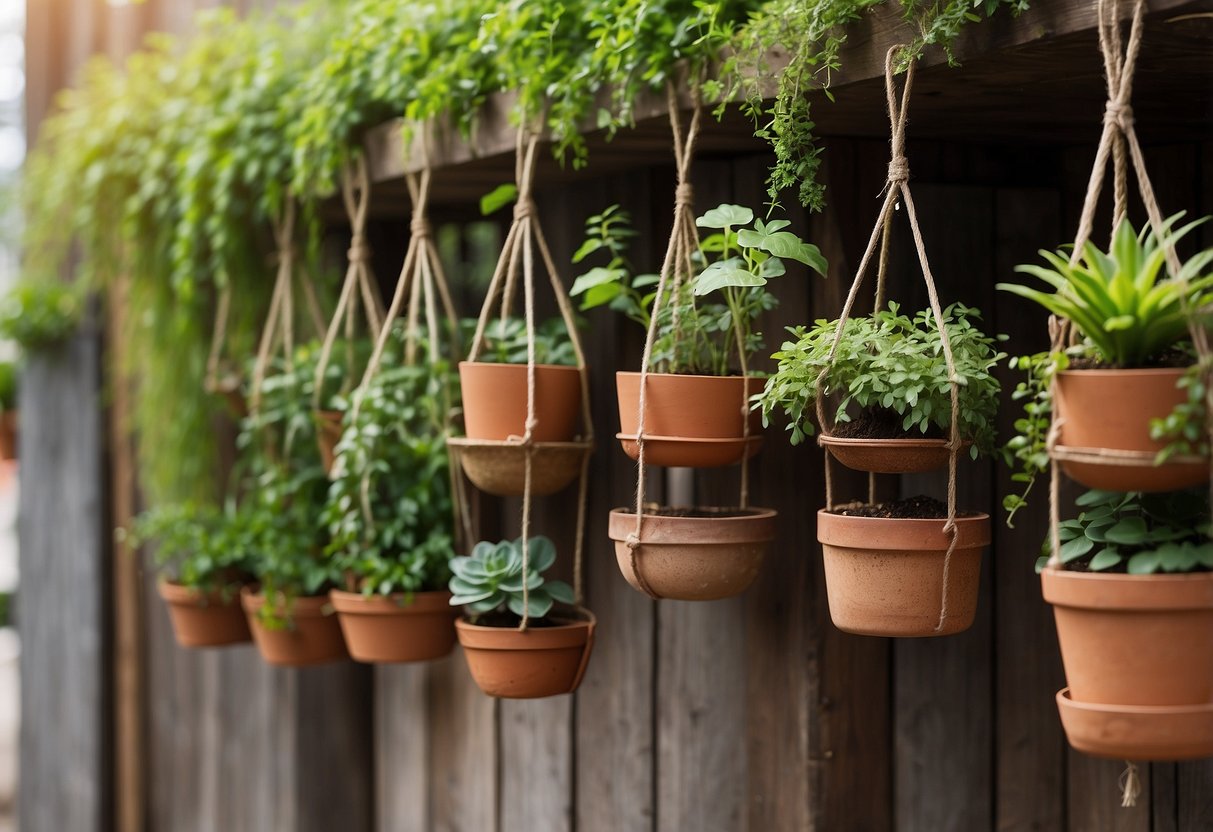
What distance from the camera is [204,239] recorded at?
2.55m

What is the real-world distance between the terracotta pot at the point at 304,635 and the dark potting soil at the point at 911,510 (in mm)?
1121

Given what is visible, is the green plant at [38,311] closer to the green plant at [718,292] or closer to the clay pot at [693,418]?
Result: the green plant at [718,292]

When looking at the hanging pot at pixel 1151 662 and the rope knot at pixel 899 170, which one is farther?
the rope knot at pixel 899 170

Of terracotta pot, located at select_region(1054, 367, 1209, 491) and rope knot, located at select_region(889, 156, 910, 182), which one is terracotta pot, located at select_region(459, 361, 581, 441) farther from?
terracotta pot, located at select_region(1054, 367, 1209, 491)

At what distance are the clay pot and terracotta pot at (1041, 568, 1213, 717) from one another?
53cm

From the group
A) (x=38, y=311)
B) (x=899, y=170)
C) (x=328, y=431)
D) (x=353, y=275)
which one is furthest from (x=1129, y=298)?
(x=38, y=311)

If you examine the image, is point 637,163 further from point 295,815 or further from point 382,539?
point 295,815

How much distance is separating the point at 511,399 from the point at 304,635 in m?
0.76

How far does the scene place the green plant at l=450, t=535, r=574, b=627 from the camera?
5.68 ft

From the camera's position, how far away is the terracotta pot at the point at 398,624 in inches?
78.2

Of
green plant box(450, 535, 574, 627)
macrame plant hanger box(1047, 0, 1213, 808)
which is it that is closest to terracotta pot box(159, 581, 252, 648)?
green plant box(450, 535, 574, 627)

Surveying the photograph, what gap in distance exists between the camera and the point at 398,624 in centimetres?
199

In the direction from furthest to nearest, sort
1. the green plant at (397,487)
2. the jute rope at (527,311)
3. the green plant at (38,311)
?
the green plant at (38,311), the green plant at (397,487), the jute rope at (527,311)

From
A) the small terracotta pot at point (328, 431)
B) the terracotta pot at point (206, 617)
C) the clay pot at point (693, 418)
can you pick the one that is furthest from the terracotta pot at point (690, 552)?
the terracotta pot at point (206, 617)
